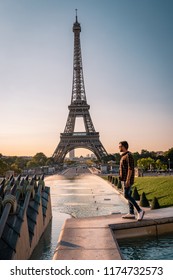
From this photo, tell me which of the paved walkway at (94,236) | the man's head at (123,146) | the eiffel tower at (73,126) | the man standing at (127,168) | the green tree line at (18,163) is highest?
the eiffel tower at (73,126)

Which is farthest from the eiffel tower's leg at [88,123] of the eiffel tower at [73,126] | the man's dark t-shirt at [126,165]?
the man's dark t-shirt at [126,165]

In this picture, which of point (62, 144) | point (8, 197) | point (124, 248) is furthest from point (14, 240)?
point (62, 144)

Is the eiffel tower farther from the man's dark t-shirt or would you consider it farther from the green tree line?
the man's dark t-shirt

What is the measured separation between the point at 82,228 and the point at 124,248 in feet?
3.11

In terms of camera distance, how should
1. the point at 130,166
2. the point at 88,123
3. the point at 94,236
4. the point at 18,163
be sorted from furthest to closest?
the point at 18,163 → the point at 88,123 → the point at 130,166 → the point at 94,236

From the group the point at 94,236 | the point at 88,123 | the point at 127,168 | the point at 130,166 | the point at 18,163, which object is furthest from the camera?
the point at 18,163

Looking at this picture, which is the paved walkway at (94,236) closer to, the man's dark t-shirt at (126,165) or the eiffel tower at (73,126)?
the man's dark t-shirt at (126,165)

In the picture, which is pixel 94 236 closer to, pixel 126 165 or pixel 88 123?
pixel 126 165

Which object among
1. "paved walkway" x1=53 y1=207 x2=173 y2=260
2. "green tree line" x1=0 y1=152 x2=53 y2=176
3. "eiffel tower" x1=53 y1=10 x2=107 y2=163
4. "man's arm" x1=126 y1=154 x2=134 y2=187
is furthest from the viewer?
"eiffel tower" x1=53 y1=10 x2=107 y2=163

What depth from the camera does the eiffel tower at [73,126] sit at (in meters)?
87.6

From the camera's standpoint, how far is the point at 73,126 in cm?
9050

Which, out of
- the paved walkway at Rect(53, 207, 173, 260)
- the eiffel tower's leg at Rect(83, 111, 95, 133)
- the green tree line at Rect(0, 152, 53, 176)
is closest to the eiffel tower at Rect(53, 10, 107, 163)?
the eiffel tower's leg at Rect(83, 111, 95, 133)

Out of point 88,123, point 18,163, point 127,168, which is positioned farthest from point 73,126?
point 127,168

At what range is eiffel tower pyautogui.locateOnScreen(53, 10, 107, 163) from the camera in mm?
87625
